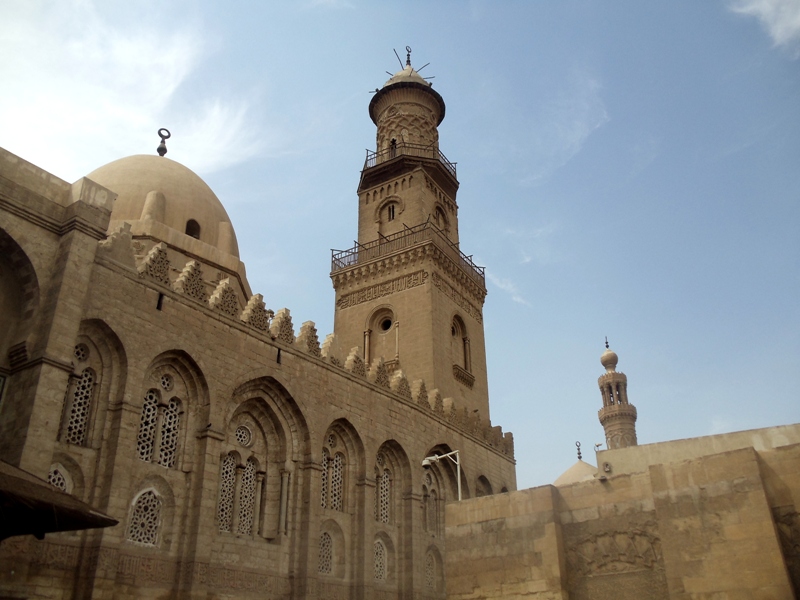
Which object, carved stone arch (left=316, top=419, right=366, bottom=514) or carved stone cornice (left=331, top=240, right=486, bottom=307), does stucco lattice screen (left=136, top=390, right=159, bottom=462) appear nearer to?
carved stone arch (left=316, top=419, right=366, bottom=514)

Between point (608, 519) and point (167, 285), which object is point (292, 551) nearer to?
point (167, 285)

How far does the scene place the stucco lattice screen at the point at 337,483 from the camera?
1569cm

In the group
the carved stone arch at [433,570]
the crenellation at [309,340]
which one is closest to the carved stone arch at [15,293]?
the crenellation at [309,340]

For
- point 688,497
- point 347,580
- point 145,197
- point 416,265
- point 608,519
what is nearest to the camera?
point 688,497

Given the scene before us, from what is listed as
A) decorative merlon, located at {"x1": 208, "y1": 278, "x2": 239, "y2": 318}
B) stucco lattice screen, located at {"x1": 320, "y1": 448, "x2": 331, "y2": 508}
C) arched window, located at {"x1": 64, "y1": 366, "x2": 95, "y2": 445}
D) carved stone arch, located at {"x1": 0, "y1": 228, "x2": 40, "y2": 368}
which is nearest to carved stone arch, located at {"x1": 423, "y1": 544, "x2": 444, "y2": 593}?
stucco lattice screen, located at {"x1": 320, "y1": 448, "x2": 331, "y2": 508}

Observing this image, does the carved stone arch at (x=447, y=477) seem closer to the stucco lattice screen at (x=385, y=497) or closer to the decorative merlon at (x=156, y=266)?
the stucco lattice screen at (x=385, y=497)

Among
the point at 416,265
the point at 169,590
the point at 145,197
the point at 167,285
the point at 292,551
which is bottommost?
the point at 169,590

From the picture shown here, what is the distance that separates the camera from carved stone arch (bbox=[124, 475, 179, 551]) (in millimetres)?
11766

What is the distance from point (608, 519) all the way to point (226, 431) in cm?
751

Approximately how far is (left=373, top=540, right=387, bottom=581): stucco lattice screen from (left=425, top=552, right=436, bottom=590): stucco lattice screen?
55.6 inches

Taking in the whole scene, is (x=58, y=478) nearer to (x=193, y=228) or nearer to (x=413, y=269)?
(x=193, y=228)

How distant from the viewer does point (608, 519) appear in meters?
9.28

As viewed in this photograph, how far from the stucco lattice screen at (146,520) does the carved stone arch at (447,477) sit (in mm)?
8774

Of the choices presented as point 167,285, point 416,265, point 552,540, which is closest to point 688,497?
point 552,540
